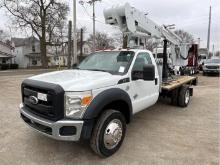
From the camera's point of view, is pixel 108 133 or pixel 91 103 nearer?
pixel 91 103

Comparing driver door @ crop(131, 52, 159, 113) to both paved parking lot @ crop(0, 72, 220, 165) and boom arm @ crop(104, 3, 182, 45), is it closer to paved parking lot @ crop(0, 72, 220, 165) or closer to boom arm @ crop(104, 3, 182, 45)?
paved parking lot @ crop(0, 72, 220, 165)

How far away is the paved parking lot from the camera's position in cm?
350

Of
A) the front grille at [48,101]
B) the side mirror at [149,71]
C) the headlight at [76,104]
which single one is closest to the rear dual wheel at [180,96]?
the side mirror at [149,71]

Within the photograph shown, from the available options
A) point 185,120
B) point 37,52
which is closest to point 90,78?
point 185,120

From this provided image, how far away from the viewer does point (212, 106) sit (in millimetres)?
7105

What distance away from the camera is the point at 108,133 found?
3.51 metres

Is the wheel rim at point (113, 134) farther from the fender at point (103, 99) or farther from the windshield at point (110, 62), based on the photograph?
the windshield at point (110, 62)

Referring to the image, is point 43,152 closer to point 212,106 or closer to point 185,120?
point 185,120

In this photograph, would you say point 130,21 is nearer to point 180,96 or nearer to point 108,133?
point 108,133

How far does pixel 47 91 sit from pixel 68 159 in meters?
1.24

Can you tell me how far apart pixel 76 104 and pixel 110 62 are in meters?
1.59

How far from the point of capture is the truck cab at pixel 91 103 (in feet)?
10.2

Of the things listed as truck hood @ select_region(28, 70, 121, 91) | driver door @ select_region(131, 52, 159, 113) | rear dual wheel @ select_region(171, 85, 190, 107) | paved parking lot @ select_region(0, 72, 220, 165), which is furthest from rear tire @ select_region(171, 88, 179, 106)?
truck hood @ select_region(28, 70, 121, 91)

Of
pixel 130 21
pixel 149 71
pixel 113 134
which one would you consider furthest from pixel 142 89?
pixel 130 21
